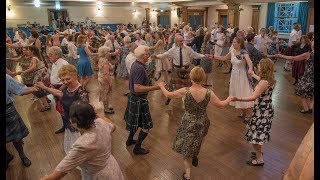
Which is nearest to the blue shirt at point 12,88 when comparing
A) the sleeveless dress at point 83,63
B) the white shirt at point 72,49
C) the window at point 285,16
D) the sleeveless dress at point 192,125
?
the sleeveless dress at point 192,125

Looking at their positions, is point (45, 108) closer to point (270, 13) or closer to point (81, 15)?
point (270, 13)

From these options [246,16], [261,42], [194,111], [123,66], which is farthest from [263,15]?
[194,111]

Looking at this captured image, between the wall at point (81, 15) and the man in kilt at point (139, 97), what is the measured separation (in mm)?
17260

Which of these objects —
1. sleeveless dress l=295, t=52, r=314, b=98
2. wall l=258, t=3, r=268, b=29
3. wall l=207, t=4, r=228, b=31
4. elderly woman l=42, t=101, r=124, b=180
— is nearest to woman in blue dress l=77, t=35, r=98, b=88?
elderly woman l=42, t=101, r=124, b=180

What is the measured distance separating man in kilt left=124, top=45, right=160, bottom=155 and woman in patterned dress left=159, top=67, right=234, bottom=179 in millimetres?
563

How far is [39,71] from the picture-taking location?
5.07m

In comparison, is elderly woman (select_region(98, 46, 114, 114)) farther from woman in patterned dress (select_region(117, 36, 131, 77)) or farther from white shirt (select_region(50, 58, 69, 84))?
woman in patterned dress (select_region(117, 36, 131, 77))

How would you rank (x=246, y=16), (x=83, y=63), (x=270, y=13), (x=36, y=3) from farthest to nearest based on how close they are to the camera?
(x=36, y=3) → (x=246, y=16) → (x=270, y=13) → (x=83, y=63)

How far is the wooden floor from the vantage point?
3145mm

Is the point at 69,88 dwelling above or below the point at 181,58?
below

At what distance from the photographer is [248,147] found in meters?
3.73

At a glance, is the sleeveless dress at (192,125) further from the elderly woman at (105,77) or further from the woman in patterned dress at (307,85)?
the woman in patterned dress at (307,85)

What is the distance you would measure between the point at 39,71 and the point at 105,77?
1377 millimetres

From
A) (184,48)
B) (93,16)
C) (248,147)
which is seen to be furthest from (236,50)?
(93,16)
